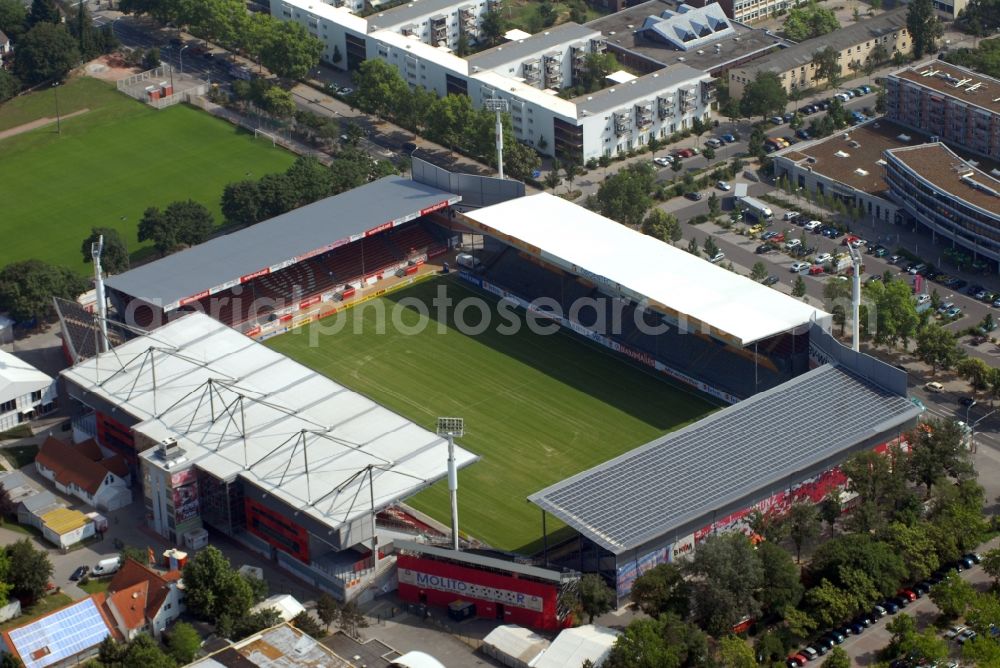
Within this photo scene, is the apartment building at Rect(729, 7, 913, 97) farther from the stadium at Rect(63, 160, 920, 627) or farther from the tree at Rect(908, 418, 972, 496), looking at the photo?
the tree at Rect(908, 418, 972, 496)

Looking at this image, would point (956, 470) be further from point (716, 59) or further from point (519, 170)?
point (716, 59)

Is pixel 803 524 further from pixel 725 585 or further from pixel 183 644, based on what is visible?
pixel 183 644

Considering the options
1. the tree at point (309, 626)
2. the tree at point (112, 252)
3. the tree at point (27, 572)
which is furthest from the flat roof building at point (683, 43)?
the tree at point (27, 572)

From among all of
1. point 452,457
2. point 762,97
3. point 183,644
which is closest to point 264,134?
point 762,97

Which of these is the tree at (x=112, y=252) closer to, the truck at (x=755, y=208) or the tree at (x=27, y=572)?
the tree at (x=27, y=572)

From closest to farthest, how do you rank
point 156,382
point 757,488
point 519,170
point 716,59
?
point 757,488 → point 156,382 → point 519,170 → point 716,59

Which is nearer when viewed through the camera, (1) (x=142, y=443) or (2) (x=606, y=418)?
(1) (x=142, y=443)

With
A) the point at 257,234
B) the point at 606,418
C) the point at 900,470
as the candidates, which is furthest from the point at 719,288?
the point at 257,234
